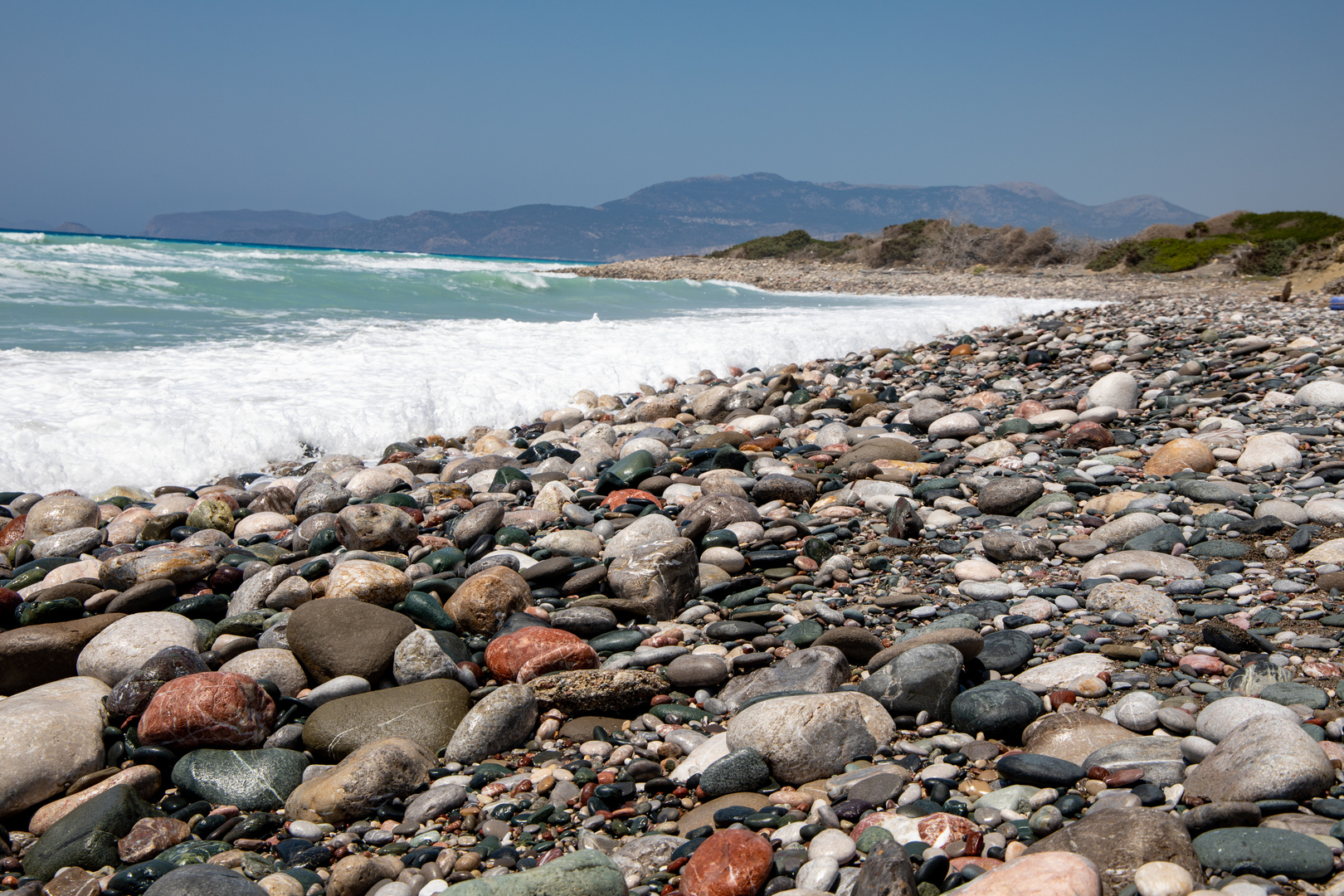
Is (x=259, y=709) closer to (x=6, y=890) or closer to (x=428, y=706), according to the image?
(x=428, y=706)

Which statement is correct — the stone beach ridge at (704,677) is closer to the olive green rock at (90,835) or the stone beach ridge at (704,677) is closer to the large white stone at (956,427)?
the olive green rock at (90,835)

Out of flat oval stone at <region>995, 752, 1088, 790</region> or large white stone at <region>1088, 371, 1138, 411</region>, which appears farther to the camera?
large white stone at <region>1088, 371, 1138, 411</region>

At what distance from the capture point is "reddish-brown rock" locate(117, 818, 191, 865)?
213 cm

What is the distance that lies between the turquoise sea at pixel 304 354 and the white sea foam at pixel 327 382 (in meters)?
0.02

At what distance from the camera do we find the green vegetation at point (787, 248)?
1858 inches

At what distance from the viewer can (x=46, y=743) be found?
2.39m

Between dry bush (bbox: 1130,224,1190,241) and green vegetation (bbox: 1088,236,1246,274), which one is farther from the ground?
dry bush (bbox: 1130,224,1190,241)

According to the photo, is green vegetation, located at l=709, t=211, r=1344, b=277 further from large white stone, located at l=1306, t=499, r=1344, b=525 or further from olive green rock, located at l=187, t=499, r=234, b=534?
olive green rock, located at l=187, t=499, r=234, b=534

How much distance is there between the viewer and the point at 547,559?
3611 millimetres

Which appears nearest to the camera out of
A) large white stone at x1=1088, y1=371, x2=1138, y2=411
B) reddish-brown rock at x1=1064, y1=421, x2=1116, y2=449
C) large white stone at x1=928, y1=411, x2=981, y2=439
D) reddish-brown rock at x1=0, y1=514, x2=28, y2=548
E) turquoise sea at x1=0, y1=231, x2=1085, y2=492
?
reddish-brown rock at x1=0, y1=514, x2=28, y2=548

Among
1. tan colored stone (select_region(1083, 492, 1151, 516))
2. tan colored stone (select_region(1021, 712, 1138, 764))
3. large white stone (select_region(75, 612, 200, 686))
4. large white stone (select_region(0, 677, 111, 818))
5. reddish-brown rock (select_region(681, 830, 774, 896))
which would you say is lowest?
large white stone (select_region(0, 677, 111, 818))

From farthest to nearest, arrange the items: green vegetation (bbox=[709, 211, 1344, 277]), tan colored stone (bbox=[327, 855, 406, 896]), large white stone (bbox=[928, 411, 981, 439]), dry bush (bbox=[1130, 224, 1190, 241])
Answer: dry bush (bbox=[1130, 224, 1190, 241]), green vegetation (bbox=[709, 211, 1344, 277]), large white stone (bbox=[928, 411, 981, 439]), tan colored stone (bbox=[327, 855, 406, 896])

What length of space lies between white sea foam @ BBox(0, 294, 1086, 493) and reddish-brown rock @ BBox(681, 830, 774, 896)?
5.26 metres

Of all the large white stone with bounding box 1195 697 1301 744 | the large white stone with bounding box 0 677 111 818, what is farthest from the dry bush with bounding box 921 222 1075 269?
the large white stone with bounding box 0 677 111 818
